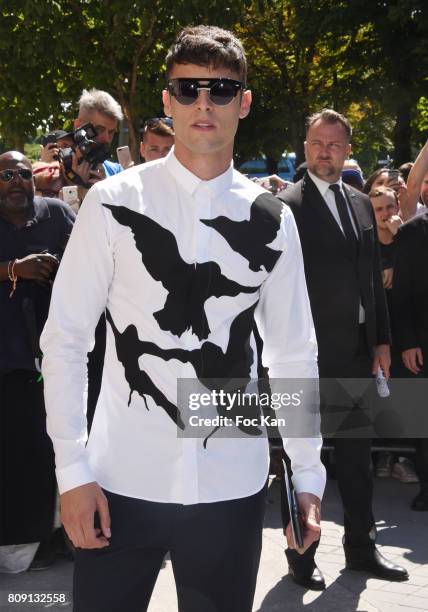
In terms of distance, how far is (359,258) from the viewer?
17.1ft

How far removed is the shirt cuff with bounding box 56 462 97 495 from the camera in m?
2.43

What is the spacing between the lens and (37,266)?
4.66m

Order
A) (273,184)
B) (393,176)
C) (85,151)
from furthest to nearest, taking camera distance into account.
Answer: (273,184)
(393,176)
(85,151)

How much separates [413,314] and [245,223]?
3919mm

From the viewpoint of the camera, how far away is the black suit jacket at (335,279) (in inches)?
204

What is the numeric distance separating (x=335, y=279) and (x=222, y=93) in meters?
2.62

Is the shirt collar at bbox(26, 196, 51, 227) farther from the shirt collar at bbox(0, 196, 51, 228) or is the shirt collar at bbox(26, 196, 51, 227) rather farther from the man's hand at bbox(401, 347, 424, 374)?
the man's hand at bbox(401, 347, 424, 374)

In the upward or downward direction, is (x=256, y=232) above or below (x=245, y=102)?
below

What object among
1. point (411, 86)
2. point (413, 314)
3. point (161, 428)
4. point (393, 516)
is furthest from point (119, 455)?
point (411, 86)

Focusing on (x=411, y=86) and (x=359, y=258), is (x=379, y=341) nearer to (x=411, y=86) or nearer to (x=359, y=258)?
(x=359, y=258)

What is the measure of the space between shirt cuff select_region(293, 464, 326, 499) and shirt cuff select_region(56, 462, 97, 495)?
581 millimetres

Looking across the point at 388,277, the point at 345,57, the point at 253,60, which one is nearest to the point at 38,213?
the point at 388,277

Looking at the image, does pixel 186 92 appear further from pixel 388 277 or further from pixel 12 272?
pixel 388 277

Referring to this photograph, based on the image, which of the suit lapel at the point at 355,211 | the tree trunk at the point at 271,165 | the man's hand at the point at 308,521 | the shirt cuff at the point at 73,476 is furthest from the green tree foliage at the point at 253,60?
the shirt cuff at the point at 73,476
